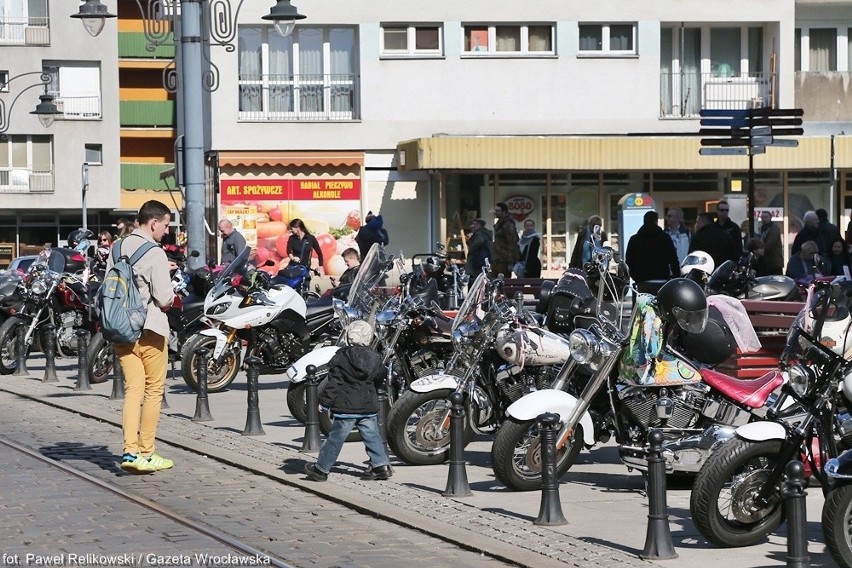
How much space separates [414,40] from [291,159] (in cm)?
420

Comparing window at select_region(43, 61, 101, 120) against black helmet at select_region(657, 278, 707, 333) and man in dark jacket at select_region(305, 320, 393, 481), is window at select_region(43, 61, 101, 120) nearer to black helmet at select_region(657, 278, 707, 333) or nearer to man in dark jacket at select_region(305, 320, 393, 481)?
man in dark jacket at select_region(305, 320, 393, 481)

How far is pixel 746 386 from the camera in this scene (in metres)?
9.88

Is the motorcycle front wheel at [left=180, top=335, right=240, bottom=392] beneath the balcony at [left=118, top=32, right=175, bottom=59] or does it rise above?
beneath

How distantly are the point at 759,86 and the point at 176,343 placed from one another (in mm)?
23744

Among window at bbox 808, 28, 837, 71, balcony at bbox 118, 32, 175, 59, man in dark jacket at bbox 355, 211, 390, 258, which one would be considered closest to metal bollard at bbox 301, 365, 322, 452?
man in dark jacket at bbox 355, 211, 390, 258

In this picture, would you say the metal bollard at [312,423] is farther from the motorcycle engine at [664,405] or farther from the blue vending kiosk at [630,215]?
the blue vending kiosk at [630,215]

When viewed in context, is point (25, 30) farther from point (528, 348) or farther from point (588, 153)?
point (528, 348)

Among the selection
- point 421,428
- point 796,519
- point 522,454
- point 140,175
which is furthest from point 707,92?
point 796,519

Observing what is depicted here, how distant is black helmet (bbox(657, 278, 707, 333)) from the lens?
32.7ft

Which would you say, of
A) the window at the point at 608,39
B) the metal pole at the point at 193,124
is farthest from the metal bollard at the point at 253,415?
the window at the point at 608,39

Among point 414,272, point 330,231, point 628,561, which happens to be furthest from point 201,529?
point 330,231

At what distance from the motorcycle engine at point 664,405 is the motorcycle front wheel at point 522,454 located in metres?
0.47

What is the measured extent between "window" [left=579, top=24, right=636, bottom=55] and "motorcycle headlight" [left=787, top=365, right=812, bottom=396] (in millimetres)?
30522

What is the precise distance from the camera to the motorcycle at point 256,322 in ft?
53.7
